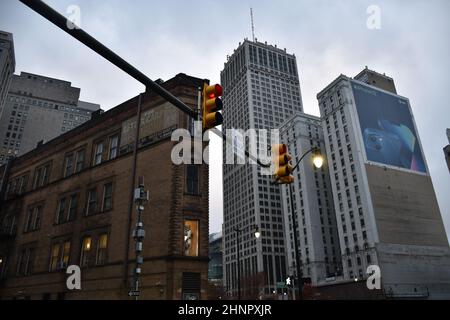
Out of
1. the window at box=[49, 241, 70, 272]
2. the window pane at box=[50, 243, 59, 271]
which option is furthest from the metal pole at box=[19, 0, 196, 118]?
the window pane at box=[50, 243, 59, 271]

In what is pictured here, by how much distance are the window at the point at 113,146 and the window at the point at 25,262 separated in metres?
13.3

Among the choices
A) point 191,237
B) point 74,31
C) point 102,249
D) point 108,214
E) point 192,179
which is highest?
point 192,179

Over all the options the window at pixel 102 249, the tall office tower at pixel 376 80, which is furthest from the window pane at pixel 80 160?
the tall office tower at pixel 376 80

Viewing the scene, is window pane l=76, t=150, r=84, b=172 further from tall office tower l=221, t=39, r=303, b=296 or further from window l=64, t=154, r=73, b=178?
tall office tower l=221, t=39, r=303, b=296

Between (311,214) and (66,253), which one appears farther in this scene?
(311,214)

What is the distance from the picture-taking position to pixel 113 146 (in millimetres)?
31672

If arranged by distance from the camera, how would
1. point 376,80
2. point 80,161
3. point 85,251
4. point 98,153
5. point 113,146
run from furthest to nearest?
point 376,80 < point 80,161 < point 98,153 < point 113,146 < point 85,251

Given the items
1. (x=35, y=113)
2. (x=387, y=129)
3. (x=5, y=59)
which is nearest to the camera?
(x=387, y=129)

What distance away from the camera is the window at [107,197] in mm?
29156

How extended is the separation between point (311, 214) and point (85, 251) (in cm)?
10253

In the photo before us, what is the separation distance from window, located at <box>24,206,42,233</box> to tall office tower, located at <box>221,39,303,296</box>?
89675 millimetres

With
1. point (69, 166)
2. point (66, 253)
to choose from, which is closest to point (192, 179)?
point (66, 253)

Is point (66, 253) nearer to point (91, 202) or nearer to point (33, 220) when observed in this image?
point (91, 202)

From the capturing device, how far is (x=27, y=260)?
1344 inches
